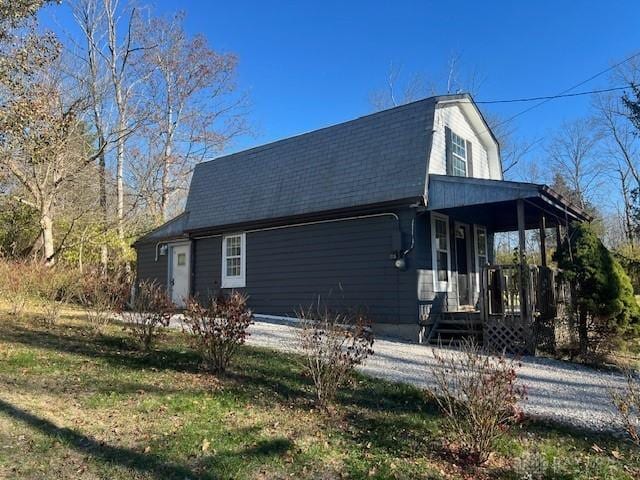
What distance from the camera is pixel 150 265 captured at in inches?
639

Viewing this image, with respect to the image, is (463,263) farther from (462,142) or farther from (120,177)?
(120,177)

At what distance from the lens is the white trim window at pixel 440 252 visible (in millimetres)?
10758

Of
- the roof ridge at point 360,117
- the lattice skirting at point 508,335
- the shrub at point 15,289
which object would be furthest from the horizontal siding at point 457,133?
the shrub at point 15,289

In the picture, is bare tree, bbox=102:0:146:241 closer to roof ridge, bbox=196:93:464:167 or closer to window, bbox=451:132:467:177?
roof ridge, bbox=196:93:464:167

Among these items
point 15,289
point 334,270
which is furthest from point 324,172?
point 15,289

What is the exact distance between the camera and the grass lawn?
3592mm

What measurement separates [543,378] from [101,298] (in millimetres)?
7490

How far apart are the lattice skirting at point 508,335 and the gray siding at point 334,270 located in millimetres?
1488

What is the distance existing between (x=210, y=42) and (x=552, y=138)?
26.7m

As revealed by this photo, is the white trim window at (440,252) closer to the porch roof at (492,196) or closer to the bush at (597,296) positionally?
the porch roof at (492,196)

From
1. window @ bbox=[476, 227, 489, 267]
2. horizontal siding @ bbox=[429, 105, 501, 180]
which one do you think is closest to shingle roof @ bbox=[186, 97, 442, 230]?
horizontal siding @ bbox=[429, 105, 501, 180]

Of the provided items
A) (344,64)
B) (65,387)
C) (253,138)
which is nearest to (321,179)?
(65,387)

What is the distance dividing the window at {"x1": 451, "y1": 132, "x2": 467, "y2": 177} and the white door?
329 inches

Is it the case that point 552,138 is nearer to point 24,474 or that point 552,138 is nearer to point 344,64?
point 344,64
